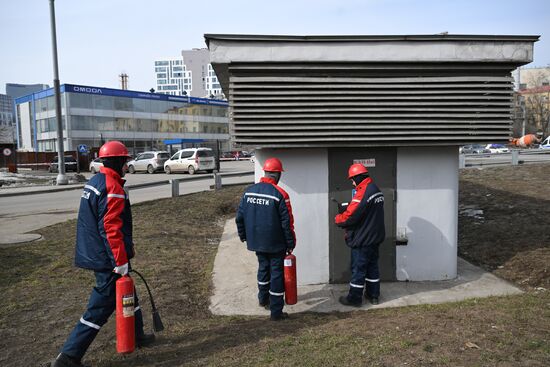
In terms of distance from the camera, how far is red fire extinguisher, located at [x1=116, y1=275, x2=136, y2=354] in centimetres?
376

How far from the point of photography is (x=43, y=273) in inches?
264

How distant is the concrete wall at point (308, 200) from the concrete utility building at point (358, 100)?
13mm

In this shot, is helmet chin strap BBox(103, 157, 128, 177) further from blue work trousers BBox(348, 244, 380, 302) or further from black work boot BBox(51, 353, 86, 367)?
blue work trousers BBox(348, 244, 380, 302)

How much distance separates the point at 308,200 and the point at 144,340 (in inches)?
106

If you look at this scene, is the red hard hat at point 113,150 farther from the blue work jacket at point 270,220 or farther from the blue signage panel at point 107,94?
the blue signage panel at point 107,94

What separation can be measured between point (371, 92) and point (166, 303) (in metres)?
3.61

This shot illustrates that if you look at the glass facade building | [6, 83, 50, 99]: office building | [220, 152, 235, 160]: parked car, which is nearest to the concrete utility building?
[220, 152, 235, 160]: parked car

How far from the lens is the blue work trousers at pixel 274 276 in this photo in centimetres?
480

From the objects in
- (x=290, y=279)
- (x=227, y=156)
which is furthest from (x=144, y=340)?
(x=227, y=156)

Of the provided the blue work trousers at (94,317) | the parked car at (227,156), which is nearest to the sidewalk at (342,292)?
the blue work trousers at (94,317)

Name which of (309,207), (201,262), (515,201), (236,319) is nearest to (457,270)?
(309,207)

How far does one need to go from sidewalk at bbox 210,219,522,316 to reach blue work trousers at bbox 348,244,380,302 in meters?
0.16

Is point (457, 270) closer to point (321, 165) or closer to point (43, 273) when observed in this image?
point (321, 165)

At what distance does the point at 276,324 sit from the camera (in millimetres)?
4621
